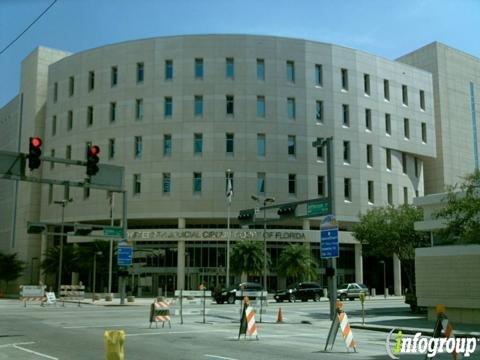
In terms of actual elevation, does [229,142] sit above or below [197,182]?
above

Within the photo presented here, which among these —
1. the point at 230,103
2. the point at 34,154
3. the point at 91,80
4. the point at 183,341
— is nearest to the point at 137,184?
the point at 230,103

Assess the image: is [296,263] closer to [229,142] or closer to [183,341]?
[229,142]

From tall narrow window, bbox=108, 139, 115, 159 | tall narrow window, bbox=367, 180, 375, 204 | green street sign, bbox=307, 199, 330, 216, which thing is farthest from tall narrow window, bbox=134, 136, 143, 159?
green street sign, bbox=307, 199, 330, 216

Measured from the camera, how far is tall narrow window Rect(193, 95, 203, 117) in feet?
215

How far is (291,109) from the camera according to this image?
220 feet

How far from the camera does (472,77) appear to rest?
281ft

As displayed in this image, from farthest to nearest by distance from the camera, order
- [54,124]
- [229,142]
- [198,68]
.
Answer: [54,124]
[198,68]
[229,142]

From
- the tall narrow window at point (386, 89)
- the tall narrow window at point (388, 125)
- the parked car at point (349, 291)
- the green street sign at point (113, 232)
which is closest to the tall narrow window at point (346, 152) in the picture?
the tall narrow window at point (388, 125)

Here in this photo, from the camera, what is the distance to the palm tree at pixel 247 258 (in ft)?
187

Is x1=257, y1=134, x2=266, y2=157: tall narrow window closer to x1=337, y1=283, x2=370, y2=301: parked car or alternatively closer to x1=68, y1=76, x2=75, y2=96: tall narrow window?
x1=337, y1=283, x2=370, y2=301: parked car

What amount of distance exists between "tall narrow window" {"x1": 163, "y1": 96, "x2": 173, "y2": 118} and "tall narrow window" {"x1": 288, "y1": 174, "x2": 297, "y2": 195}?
590 inches

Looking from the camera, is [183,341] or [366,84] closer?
[183,341]

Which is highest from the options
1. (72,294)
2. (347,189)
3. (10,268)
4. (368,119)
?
(368,119)

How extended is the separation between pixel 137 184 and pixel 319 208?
3896 cm
